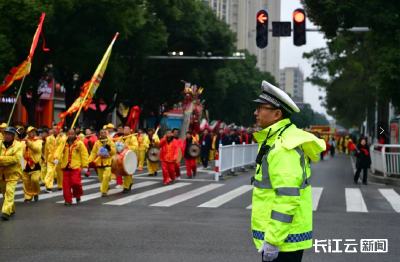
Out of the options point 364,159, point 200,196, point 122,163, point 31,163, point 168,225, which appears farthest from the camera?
point 364,159

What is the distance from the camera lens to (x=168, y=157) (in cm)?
2084

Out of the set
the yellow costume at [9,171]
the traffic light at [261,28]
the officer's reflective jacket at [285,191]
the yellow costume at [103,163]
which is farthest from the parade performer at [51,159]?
the officer's reflective jacket at [285,191]

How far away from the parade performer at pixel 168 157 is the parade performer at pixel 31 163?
606cm

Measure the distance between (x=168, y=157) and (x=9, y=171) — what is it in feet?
29.7

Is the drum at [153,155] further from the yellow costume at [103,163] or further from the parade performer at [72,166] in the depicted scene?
the parade performer at [72,166]

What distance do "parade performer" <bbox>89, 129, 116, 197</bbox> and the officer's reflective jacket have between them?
12.2 meters

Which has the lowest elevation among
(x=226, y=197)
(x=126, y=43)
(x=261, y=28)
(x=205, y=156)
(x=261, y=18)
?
(x=226, y=197)

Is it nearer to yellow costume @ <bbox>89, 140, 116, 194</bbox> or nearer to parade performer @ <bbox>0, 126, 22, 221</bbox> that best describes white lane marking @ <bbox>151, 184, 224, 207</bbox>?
yellow costume @ <bbox>89, 140, 116, 194</bbox>

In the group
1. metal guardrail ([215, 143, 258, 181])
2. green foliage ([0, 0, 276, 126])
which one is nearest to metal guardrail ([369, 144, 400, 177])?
metal guardrail ([215, 143, 258, 181])

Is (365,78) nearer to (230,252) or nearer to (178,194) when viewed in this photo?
(178,194)

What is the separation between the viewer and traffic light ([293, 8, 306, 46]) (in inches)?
644

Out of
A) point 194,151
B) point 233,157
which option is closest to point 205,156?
point 233,157

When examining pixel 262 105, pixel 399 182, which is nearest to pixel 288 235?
pixel 262 105

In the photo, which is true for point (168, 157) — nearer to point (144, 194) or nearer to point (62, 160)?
point (144, 194)
